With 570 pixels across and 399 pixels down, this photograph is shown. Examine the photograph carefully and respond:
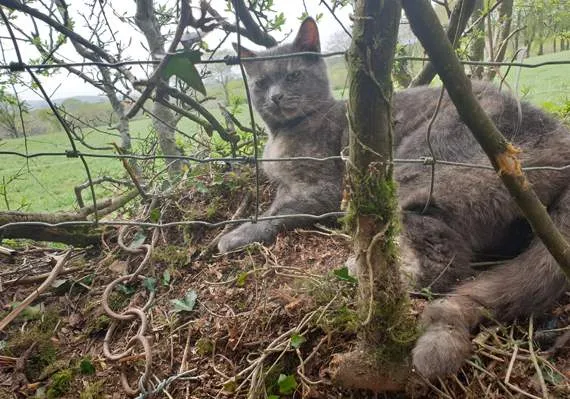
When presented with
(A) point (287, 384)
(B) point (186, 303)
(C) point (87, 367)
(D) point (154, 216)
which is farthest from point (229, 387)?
(D) point (154, 216)

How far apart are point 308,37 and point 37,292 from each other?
2.49 m

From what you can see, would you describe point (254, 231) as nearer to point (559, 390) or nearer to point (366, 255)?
point (366, 255)

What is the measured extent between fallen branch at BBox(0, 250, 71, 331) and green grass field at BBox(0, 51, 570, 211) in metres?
0.56

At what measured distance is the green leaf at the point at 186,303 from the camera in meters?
1.97

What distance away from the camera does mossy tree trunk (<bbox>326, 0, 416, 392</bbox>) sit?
3.18 feet

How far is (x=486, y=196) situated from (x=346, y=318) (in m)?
1.00

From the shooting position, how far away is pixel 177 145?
3953 millimetres

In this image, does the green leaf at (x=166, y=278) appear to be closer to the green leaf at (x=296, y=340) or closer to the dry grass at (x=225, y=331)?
the dry grass at (x=225, y=331)

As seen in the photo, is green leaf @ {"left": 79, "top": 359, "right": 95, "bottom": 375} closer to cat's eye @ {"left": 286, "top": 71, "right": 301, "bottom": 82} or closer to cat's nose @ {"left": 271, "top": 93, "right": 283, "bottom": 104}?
cat's nose @ {"left": 271, "top": 93, "right": 283, "bottom": 104}

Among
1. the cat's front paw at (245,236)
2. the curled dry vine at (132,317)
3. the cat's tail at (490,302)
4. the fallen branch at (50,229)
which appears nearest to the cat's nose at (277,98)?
the cat's front paw at (245,236)

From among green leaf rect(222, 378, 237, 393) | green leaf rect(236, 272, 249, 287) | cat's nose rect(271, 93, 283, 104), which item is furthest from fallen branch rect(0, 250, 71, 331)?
cat's nose rect(271, 93, 283, 104)

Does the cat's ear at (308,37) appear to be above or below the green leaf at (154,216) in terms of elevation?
above

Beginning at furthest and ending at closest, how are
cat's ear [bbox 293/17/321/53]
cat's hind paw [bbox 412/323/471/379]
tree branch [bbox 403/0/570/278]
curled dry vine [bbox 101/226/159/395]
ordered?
cat's ear [bbox 293/17/321/53]
curled dry vine [bbox 101/226/159/395]
cat's hind paw [bbox 412/323/471/379]
tree branch [bbox 403/0/570/278]

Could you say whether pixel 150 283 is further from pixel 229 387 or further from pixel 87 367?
pixel 229 387
